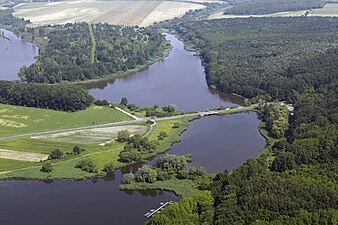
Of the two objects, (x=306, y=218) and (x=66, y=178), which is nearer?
(x=306, y=218)

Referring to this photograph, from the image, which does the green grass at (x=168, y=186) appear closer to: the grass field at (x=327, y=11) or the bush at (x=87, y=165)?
the bush at (x=87, y=165)

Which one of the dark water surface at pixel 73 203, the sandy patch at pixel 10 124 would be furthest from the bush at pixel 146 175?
the sandy patch at pixel 10 124

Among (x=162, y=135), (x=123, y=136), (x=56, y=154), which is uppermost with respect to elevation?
(x=56, y=154)

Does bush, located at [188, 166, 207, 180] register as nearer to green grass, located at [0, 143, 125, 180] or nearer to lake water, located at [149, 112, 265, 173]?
lake water, located at [149, 112, 265, 173]

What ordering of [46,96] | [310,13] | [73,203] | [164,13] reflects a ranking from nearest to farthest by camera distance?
[73,203]
[46,96]
[310,13]
[164,13]

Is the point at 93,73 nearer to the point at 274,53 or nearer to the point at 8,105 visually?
the point at 8,105

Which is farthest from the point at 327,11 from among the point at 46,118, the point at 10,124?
the point at 10,124

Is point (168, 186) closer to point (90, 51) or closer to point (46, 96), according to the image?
point (46, 96)

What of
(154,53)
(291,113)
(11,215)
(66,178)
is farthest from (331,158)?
(154,53)
